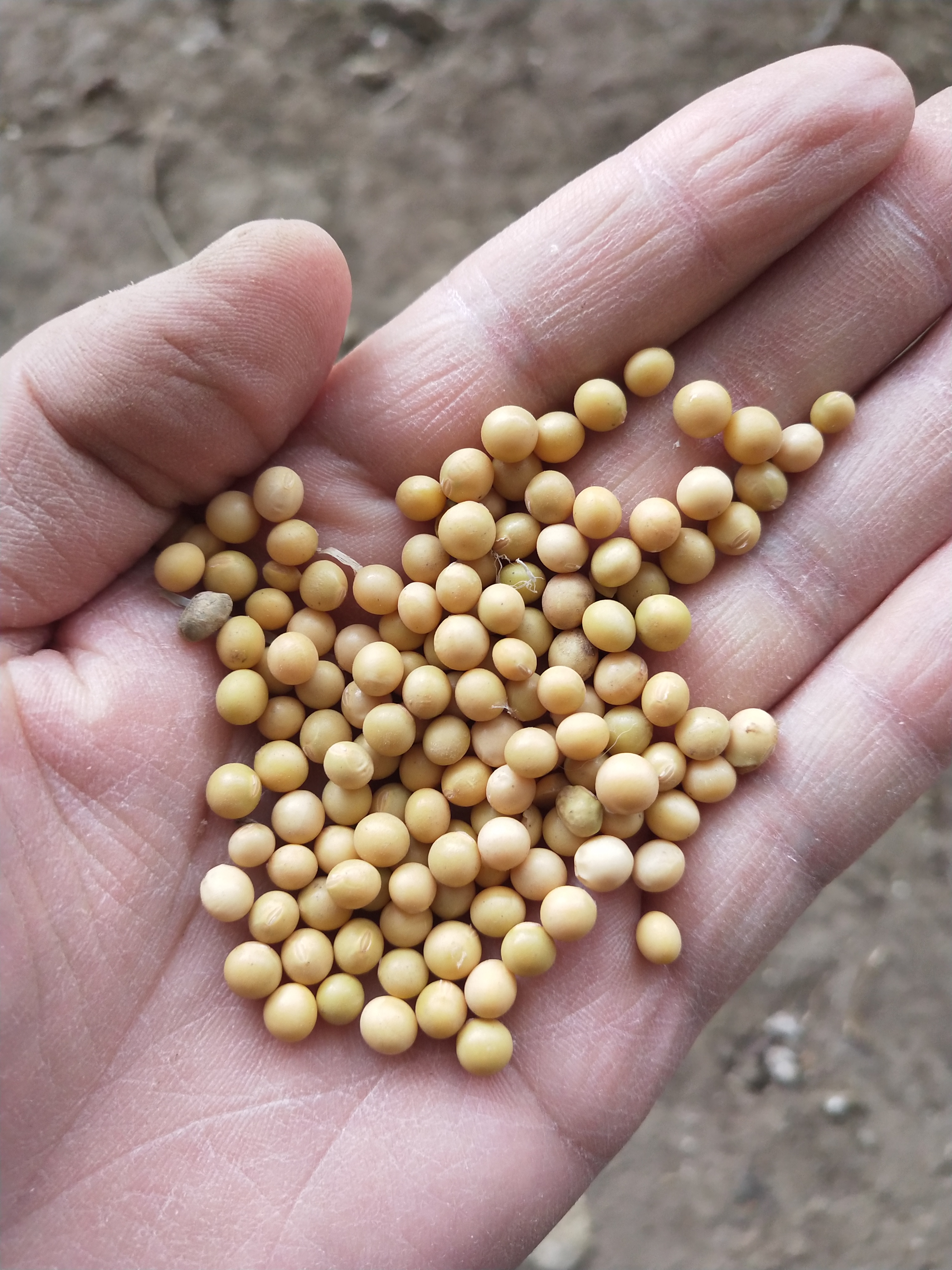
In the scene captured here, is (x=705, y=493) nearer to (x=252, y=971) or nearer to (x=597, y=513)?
(x=597, y=513)

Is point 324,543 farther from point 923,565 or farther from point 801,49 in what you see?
point 801,49

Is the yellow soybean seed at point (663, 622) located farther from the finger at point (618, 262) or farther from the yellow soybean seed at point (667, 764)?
the finger at point (618, 262)

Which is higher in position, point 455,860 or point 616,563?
point 616,563

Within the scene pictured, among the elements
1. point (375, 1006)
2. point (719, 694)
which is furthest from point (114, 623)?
point (719, 694)

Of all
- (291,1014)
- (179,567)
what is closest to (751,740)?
(291,1014)

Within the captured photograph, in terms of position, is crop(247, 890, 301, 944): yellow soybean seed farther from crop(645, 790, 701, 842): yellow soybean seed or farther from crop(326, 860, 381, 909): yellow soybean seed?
crop(645, 790, 701, 842): yellow soybean seed

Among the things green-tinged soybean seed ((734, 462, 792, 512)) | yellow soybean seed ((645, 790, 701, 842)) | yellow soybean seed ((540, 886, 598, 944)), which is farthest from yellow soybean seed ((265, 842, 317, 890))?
green-tinged soybean seed ((734, 462, 792, 512))
